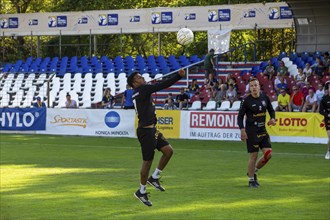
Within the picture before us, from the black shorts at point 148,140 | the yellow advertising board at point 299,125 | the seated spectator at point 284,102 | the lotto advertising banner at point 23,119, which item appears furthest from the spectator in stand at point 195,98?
the black shorts at point 148,140

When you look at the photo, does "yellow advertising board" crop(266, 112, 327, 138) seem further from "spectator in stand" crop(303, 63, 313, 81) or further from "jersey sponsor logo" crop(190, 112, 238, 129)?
"spectator in stand" crop(303, 63, 313, 81)

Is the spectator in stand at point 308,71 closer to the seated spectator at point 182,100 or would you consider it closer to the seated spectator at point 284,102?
the seated spectator at point 284,102

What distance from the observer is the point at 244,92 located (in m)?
35.6

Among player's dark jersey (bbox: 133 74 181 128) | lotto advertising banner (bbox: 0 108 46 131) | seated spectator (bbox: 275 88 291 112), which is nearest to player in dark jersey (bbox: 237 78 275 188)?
player's dark jersey (bbox: 133 74 181 128)

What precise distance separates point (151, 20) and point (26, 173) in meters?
26.2

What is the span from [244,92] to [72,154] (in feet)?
34.1

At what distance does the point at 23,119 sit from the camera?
38.3m

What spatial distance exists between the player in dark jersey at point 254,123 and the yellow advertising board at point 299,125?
12.3 meters

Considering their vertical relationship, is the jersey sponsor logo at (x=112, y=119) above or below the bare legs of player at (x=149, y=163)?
below

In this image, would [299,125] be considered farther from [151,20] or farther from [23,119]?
[151,20]

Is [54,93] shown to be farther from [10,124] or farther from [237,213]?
[237,213]

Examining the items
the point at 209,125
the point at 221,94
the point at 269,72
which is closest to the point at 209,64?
the point at 269,72

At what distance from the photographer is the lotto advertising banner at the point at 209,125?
3228 cm

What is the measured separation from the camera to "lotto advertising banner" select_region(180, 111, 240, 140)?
32.3 m
